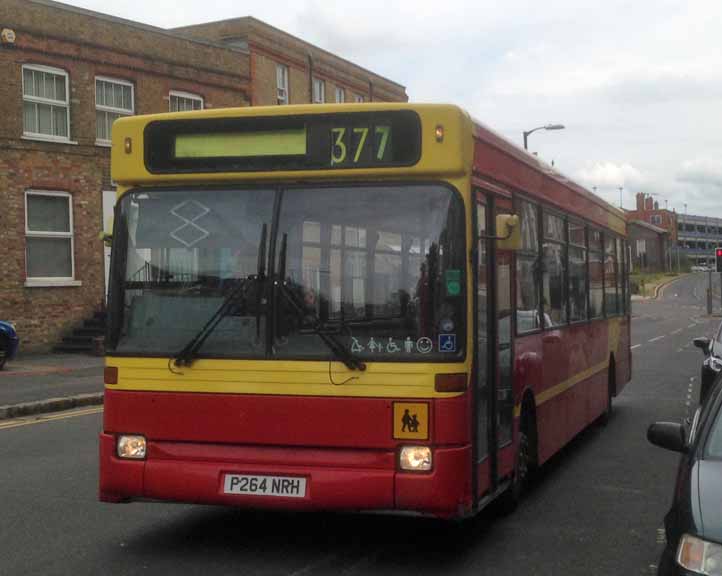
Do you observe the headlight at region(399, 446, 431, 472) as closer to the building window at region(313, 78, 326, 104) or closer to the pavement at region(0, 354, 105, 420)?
the pavement at region(0, 354, 105, 420)

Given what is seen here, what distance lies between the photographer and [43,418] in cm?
1546

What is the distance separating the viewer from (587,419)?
39.8ft

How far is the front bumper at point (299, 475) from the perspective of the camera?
6.39 metres

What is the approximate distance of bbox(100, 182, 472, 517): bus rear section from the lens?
6.45 metres

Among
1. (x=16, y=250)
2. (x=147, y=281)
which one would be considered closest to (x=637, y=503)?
(x=147, y=281)

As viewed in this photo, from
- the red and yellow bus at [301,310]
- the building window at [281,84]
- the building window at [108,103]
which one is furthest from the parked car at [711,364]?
the building window at [281,84]

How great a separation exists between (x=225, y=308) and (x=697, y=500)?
3.03 metres

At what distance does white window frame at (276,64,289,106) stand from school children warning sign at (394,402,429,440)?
32.8 meters

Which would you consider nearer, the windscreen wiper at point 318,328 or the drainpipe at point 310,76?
the windscreen wiper at point 318,328

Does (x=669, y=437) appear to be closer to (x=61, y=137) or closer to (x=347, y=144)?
(x=347, y=144)

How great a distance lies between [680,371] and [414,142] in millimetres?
18852

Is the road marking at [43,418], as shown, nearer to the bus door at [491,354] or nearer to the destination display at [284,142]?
the destination display at [284,142]

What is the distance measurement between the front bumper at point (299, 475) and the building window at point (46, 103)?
22006 millimetres

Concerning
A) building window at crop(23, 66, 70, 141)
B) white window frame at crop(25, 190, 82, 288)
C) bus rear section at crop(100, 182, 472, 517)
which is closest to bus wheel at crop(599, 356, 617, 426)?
bus rear section at crop(100, 182, 472, 517)
